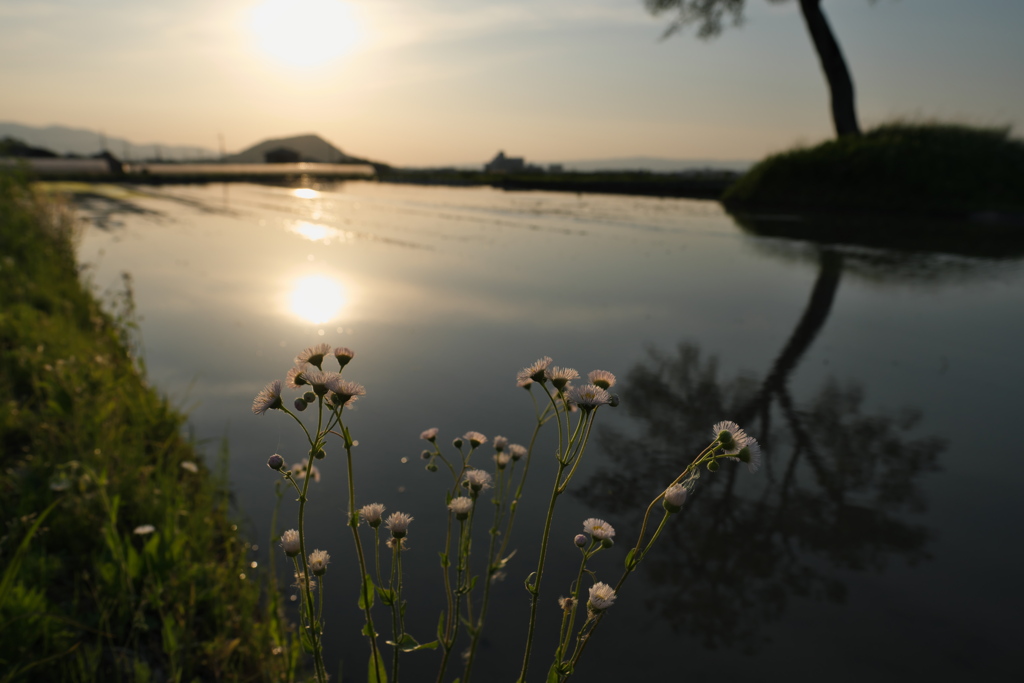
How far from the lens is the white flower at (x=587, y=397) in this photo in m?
1.15

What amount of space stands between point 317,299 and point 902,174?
14.4 metres

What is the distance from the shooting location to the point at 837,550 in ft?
7.84

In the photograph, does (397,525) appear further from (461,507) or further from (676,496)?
(676,496)

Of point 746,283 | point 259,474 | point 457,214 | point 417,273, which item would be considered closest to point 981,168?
point 746,283

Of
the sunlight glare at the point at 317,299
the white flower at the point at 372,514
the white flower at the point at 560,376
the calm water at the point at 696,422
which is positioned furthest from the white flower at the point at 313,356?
the sunlight glare at the point at 317,299

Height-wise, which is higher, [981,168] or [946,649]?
[981,168]

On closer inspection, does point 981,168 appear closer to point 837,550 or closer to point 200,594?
point 837,550

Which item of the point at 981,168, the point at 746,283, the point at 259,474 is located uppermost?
the point at 981,168

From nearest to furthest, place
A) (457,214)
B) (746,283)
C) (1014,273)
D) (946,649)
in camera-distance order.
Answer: (946,649)
(746,283)
(1014,273)
(457,214)

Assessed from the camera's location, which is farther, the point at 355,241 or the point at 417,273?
the point at 355,241

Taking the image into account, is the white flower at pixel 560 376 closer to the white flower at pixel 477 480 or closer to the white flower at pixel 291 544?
the white flower at pixel 477 480

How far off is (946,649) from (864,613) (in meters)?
0.23

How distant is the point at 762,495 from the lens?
2797 mm

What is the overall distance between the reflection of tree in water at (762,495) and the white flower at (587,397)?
4.05ft
